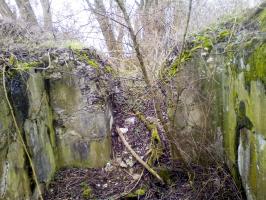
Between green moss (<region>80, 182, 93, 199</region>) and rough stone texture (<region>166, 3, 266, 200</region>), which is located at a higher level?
rough stone texture (<region>166, 3, 266, 200</region>)

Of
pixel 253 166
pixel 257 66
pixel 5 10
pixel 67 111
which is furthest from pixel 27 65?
pixel 5 10

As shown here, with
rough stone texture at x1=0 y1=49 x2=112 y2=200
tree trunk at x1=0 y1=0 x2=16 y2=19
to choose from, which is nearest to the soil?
rough stone texture at x1=0 y1=49 x2=112 y2=200

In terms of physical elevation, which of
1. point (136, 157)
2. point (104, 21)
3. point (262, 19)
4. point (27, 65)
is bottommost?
point (136, 157)

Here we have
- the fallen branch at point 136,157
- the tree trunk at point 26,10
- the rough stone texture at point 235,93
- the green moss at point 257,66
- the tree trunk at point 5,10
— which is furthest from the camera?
the tree trunk at point 26,10

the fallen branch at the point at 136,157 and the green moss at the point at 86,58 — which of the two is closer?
the fallen branch at the point at 136,157

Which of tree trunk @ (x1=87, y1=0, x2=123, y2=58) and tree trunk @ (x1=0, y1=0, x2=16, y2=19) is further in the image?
tree trunk @ (x1=0, y1=0, x2=16, y2=19)

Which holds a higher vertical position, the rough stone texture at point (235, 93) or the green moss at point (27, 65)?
the green moss at point (27, 65)

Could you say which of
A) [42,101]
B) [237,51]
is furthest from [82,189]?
[237,51]

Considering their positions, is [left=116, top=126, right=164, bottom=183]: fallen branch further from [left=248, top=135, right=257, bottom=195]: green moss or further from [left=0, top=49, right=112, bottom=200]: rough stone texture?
[left=248, top=135, right=257, bottom=195]: green moss

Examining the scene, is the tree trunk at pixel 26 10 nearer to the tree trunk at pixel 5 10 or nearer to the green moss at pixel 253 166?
the tree trunk at pixel 5 10

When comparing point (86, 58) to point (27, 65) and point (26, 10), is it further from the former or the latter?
point (26, 10)

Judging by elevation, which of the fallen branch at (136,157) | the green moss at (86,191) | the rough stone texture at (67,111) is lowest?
the green moss at (86,191)

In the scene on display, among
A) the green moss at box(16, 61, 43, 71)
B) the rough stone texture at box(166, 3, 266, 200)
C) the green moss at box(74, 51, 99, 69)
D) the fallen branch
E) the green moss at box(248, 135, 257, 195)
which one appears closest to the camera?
the rough stone texture at box(166, 3, 266, 200)

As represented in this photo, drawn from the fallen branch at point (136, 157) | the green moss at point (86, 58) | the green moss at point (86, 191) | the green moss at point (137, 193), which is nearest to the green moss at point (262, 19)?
the fallen branch at point (136, 157)
